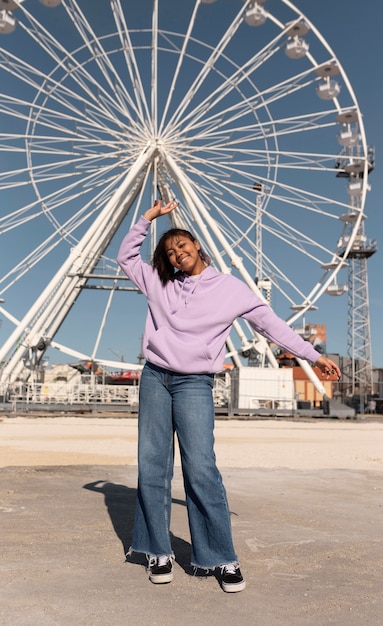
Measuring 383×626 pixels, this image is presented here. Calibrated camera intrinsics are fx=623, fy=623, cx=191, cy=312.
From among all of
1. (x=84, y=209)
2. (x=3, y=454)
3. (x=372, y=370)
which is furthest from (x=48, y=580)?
(x=372, y=370)

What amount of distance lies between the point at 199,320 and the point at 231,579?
1.14 meters

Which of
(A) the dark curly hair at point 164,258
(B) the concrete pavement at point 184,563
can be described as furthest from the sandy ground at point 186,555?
(A) the dark curly hair at point 164,258

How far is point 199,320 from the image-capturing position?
9.70 ft

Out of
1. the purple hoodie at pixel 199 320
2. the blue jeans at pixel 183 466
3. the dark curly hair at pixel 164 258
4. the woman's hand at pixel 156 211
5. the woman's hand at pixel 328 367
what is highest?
the woman's hand at pixel 156 211

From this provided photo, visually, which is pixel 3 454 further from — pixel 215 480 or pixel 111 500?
pixel 215 480

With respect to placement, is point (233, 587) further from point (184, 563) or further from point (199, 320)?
point (199, 320)

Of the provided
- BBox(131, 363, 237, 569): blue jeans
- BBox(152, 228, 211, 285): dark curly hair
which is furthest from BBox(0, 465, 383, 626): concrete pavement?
BBox(152, 228, 211, 285): dark curly hair

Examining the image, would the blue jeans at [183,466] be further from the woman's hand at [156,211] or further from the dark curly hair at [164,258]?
the woman's hand at [156,211]

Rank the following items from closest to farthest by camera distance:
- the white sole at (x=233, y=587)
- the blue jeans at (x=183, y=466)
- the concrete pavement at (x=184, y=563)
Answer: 1. the concrete pavement at (x=184, y=563)
2. the white sole at (x=233, y=587)
3. the blue jeans at (x=183, y=466)

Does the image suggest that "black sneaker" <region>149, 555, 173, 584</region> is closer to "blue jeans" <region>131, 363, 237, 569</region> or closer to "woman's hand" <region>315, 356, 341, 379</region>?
"blue jeans" <region>131, 363, 237, 569</region>

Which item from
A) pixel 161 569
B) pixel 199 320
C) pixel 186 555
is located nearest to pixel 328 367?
pixel 199 320

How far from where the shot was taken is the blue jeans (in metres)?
2.75

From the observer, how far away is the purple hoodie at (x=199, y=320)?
2898mm

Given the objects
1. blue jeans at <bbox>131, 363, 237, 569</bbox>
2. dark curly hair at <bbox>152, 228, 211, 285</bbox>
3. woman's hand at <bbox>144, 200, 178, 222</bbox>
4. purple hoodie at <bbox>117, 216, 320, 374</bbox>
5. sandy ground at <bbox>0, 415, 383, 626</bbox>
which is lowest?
sandy ground at <bbox>0, 415, 383, 626</bbox>
